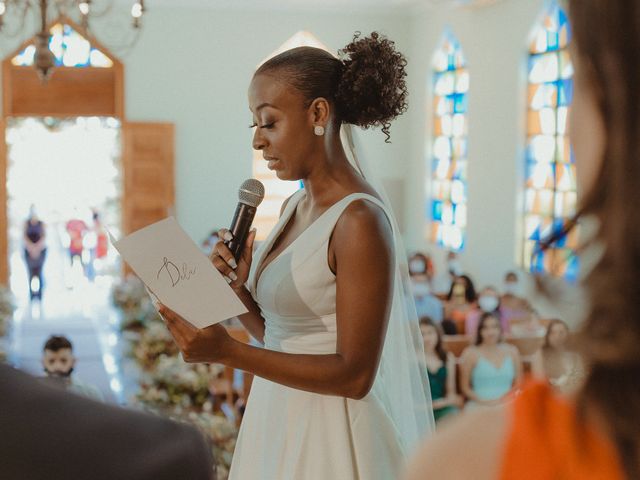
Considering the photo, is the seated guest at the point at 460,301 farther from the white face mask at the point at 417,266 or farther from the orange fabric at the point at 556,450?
the orange fabric at the point at 556,450

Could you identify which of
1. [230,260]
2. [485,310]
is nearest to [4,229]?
[485,310]

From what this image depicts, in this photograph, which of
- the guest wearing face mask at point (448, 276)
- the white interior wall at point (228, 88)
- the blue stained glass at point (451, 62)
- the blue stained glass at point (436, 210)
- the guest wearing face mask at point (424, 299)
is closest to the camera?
the guest wearing face mask at point (424, 299)

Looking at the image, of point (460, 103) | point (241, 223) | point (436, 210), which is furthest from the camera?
point (436, 210)

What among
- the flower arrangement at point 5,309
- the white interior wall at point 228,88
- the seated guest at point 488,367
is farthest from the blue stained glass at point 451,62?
the seated guest at point 488,367

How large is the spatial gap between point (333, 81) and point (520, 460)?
1.74 metres

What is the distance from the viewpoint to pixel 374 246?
7.15 ft

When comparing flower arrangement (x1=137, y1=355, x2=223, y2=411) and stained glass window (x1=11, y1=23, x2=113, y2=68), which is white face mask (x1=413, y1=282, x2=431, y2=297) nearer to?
flower arrangement (x1=137, y1=355, x2=223, y2=411)

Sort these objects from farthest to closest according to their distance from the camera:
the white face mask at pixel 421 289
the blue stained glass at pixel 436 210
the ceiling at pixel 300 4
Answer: the blue stained glass at pixel 436 210 → the ceiling at pixel 300 4 → the white face mask at pixel 421 289

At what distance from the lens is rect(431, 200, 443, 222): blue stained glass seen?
51.7ft

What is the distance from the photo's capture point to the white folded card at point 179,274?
2115mm

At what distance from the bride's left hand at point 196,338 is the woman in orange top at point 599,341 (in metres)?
1.42

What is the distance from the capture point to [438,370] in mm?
7477

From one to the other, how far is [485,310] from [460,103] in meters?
5.43

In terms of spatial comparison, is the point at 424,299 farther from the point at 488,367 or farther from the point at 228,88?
the point at 228,88
